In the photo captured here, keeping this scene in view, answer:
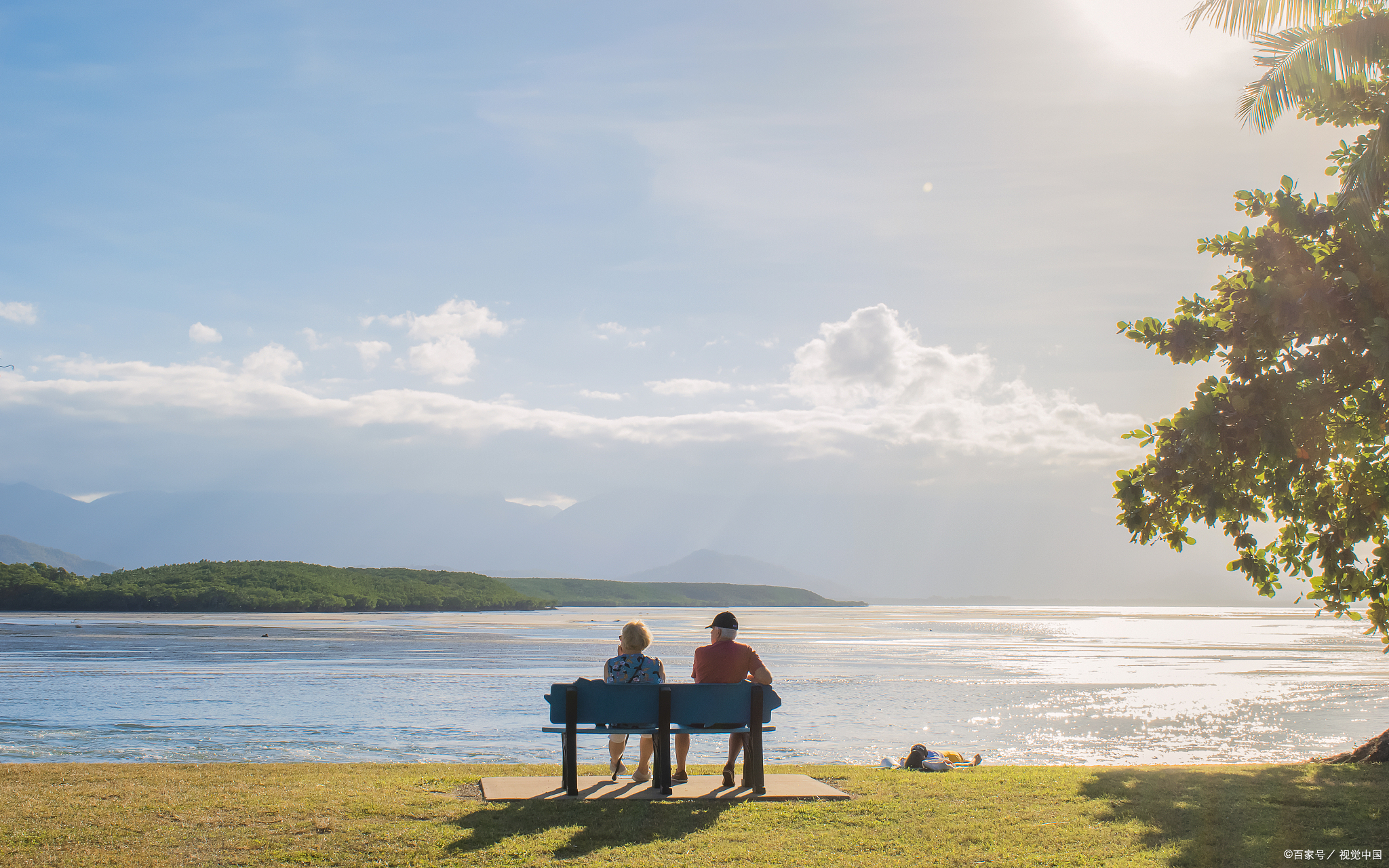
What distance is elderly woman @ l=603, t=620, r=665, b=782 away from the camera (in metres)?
10.1

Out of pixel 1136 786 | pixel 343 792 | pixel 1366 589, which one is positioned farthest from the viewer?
pixel 1366 589

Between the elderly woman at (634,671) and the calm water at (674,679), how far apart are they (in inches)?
179

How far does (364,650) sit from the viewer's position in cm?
4091

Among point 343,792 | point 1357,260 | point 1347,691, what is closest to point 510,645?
point 1347,691

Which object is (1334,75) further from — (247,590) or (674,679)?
(247,590)

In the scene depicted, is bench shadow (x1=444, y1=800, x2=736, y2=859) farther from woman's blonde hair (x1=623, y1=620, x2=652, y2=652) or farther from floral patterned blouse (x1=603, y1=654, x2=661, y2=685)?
woman's blonde hair (x1=623, y1=620, x2=652, y2=652)

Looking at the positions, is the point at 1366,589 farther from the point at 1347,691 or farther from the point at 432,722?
the point at 1347,691

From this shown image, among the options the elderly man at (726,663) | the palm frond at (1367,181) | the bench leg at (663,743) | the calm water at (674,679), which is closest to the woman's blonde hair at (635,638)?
the elderly man at (726,663)

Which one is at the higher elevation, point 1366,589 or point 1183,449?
point 1183,449

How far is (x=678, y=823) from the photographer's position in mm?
8062

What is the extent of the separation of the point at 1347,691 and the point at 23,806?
29.2 m

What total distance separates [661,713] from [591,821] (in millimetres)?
1466

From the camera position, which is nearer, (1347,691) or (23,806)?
(23,806)

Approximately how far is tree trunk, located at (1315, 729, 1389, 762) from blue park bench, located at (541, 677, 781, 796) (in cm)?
806
